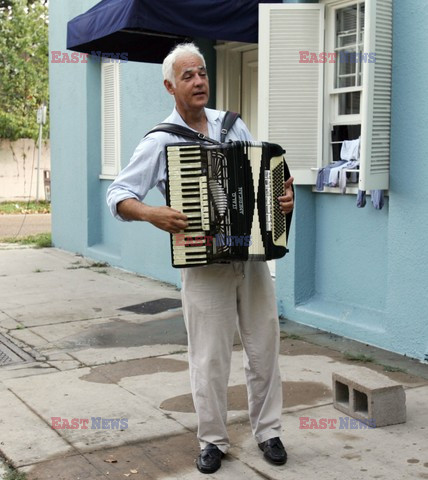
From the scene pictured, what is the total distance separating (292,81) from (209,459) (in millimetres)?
3914

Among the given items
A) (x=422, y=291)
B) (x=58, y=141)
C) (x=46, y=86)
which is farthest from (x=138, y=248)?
(x=46, y=86)

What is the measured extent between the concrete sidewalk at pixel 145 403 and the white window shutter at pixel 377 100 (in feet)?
4.61

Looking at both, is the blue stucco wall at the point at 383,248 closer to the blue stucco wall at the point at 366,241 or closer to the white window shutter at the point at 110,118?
the blue stucco wall at the point at 366,241

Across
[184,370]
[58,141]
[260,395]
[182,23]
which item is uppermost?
[182,23]

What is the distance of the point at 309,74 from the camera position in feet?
23.0

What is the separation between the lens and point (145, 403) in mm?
5133

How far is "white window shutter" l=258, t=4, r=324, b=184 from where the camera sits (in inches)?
273

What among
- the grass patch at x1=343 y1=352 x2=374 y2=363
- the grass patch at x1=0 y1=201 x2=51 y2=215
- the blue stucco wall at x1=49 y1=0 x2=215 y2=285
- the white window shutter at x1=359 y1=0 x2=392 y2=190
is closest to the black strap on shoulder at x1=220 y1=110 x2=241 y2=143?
the white window shutter at x1=359 y1=0 x2=392 y2=190

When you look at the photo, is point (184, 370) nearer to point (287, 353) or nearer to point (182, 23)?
point (287, 353)

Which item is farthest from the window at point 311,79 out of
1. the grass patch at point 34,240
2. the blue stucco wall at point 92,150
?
the grass patch at point 34,240

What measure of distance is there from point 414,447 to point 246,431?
930 millimetres

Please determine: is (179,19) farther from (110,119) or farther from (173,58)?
(110,119)

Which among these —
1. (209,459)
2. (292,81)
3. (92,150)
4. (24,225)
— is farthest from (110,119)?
(209,459)

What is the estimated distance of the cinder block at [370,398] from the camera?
458 cm
